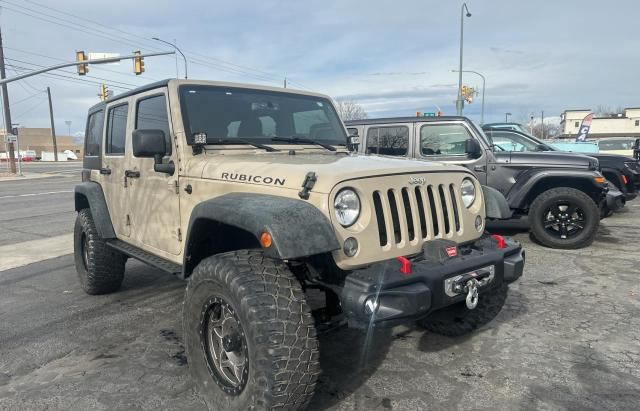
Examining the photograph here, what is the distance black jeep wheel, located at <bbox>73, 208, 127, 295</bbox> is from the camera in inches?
180

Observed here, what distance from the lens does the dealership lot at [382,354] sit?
2.83 meters

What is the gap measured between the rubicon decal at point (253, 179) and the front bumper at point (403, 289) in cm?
71

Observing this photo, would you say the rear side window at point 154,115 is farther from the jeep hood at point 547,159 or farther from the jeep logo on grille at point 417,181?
the jeep hood at point 547,159

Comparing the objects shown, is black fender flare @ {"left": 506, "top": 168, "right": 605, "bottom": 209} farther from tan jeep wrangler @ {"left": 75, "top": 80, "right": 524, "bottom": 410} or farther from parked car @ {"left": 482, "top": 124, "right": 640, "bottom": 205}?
tan jeep wrangler @ {"left": 75, "top": 80, "right": 524, "bottom": 410}

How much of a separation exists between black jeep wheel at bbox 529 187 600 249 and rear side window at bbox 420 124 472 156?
1.33 m

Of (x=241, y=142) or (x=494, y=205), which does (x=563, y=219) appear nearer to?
A: (x=494, y=205)

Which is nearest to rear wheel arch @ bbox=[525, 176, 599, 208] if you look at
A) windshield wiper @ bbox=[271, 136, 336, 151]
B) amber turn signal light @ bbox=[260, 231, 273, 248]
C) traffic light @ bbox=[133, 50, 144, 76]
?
windshield wiper @ bbox=[271, 136, 336, 151]

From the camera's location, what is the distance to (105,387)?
301cm

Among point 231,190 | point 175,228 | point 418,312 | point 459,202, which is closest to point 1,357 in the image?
point 175,228

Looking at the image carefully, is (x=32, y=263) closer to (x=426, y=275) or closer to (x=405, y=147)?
(x=405, y=147)

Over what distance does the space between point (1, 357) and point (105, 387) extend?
1098 mm

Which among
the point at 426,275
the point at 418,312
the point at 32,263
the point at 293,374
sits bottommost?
the point at 32,263

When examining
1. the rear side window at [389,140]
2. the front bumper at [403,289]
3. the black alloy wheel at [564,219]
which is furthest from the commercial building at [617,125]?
the front bumper at [403,289]

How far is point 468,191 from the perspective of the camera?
3.24 m
